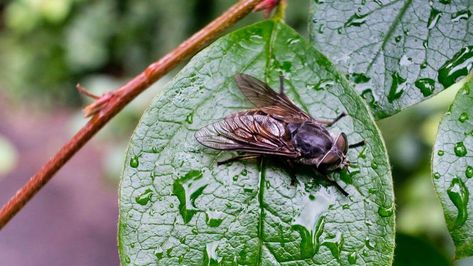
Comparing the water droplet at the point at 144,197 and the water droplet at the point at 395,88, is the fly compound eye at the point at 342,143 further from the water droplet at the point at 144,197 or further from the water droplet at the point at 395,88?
the water droplet at the point at 144,197

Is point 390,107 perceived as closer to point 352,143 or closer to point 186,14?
point 352,143

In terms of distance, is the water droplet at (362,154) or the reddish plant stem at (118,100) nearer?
the water droplet at (362,154)

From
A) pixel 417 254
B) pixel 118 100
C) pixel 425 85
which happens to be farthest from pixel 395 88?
pixel 417 254

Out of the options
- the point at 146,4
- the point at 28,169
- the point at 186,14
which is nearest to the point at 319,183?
the point at 186,14

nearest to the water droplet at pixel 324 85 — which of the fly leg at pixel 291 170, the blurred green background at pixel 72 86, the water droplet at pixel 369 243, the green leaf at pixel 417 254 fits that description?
the fly leg at pixel 291 170

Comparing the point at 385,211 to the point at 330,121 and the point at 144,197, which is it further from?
the point at 144,197

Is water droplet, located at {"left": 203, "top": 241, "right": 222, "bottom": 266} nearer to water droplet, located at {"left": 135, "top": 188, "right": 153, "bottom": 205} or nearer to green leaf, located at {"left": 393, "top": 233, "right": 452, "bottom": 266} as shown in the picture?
water droplet, located at {"left": 135, "top": 188, "right": 153, "bottom": 205}

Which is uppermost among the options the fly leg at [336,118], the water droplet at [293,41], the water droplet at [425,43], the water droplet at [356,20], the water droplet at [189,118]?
the water droplet at [356,20]
